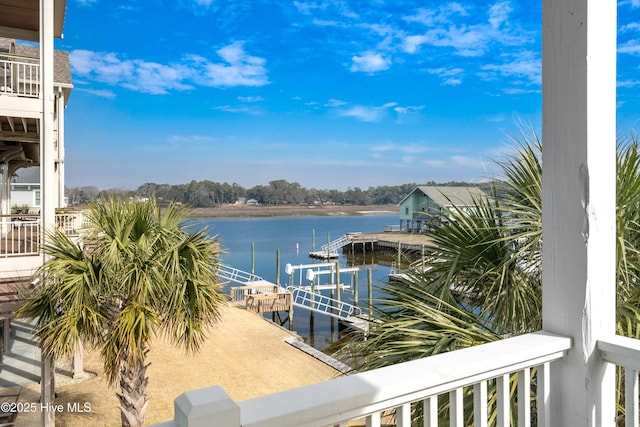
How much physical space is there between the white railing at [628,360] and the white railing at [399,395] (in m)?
0.10

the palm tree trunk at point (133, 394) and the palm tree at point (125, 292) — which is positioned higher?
the palm tree at point (125, 292)

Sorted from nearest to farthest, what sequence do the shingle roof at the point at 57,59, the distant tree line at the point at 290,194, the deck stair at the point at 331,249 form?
the shingle roof at the point at 57,59
the distant tree line at the point at 290,194
the deck stair at the point at 331,249

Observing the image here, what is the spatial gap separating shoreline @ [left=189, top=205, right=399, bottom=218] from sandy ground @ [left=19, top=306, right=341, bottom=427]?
15124 millimetres

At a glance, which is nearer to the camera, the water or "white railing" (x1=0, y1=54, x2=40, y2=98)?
"white railing" (x1=0, y1=54, x2=40, y2=98)

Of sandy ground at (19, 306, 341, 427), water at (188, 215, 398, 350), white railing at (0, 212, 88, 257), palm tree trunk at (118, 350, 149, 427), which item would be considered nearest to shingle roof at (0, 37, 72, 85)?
white railing at (0, 212, 88, 257)

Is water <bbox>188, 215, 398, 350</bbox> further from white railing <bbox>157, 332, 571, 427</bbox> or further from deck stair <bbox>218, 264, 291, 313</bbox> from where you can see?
white railing <bbox>157, 332, 571, 427</bbox>

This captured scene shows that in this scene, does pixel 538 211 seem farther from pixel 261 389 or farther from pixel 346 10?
pixel 346 10

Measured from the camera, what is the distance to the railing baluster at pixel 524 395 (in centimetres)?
109

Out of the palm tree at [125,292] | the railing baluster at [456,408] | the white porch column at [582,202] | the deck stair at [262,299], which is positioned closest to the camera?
the railing baluster at [456,408]

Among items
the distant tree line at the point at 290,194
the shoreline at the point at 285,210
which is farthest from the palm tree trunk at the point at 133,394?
the distant tree line at the point at 290,194

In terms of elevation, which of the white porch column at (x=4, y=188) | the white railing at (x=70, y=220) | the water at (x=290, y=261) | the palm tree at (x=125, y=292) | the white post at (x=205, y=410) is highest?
the white porch column at (x=4, y=188)

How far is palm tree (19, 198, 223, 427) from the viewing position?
14.7 feet

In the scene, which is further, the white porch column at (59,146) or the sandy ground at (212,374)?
the white porch column at (59,146)

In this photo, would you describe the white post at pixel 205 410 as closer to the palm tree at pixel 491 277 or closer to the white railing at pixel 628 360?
the white railing at pixel 628 360
